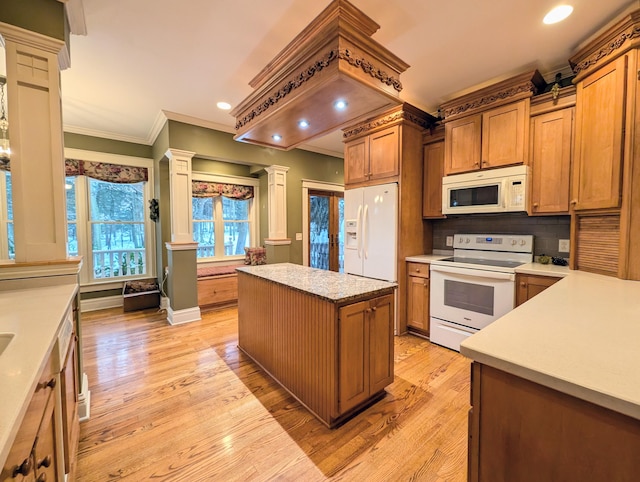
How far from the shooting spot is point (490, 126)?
273 cm

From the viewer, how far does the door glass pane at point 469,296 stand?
2580 millimetres

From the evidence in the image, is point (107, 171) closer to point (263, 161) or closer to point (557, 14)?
point (263, 161)

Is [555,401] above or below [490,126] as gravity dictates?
below

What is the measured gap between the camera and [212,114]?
3.54 m

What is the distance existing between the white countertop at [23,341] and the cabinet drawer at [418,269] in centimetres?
293

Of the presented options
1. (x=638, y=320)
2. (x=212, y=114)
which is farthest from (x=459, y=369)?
(x=212, y=114)

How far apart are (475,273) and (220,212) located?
164 inches

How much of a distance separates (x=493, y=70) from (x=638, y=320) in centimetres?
242

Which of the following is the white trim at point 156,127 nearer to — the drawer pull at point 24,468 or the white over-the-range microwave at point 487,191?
the white over-the-range microwave at point 487,191

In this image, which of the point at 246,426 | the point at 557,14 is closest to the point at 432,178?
the point at 557,14

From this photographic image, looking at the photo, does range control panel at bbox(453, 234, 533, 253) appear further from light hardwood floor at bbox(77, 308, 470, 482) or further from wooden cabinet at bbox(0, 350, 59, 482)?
wooden cabinet at bbox(0, 350, 59, 482)

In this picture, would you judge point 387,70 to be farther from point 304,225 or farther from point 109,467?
point 304,225

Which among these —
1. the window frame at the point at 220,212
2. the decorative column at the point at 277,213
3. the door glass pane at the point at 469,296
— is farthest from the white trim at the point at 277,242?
the door glass pane at the point at 469,296

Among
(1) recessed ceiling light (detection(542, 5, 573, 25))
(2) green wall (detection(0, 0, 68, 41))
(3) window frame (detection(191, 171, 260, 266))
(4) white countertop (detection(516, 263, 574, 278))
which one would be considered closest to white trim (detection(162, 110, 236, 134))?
(3) window frame (detection(191, 171, 260, 266))
